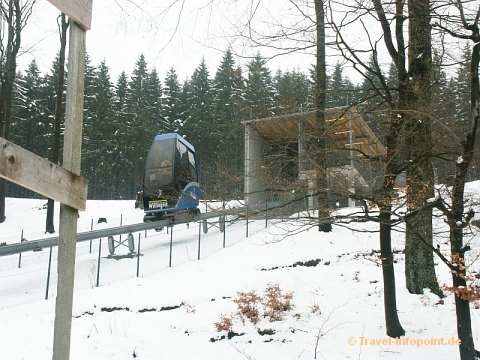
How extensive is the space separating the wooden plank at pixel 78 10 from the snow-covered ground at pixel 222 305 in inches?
146

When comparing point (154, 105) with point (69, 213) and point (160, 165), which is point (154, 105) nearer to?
point (160, 165)

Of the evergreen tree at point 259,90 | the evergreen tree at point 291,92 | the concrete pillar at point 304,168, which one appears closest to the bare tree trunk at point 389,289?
the concrete pillar at point 304,168

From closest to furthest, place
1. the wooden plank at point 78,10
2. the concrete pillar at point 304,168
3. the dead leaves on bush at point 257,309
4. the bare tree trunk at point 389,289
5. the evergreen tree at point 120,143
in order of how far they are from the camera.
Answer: the wooden plank at point 78,10 < the concrete pillar at point 304,168 < the bare tree trunk at point 389,289 < the dead leaves on bush at point 257,309 < the evergreen tree at point 120,143

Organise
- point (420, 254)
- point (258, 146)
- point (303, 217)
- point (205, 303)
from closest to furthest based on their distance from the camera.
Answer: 1. point (303, 217)
2. point (420, 254)
3. point (205, 303)
4. point (258, 146)

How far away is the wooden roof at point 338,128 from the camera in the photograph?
19.9 feet

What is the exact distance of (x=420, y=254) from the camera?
7852mm

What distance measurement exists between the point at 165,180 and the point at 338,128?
1238 cm

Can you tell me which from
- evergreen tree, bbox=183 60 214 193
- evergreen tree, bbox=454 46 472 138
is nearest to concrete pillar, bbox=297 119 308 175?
evergreen tree, bbox=454 46 472 138

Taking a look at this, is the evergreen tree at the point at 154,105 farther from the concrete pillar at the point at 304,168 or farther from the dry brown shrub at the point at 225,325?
the concrete pillar at the point at 304,168

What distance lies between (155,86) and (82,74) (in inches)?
2071

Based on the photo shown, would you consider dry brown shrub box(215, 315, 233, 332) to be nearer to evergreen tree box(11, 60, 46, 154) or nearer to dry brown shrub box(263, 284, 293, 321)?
dry brown shrub box(263, 284, 293, 321)

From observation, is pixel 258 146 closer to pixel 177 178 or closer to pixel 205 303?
pixel 205 303

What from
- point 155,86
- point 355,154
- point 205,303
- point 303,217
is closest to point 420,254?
point 355,154

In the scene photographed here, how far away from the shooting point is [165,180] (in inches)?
696
